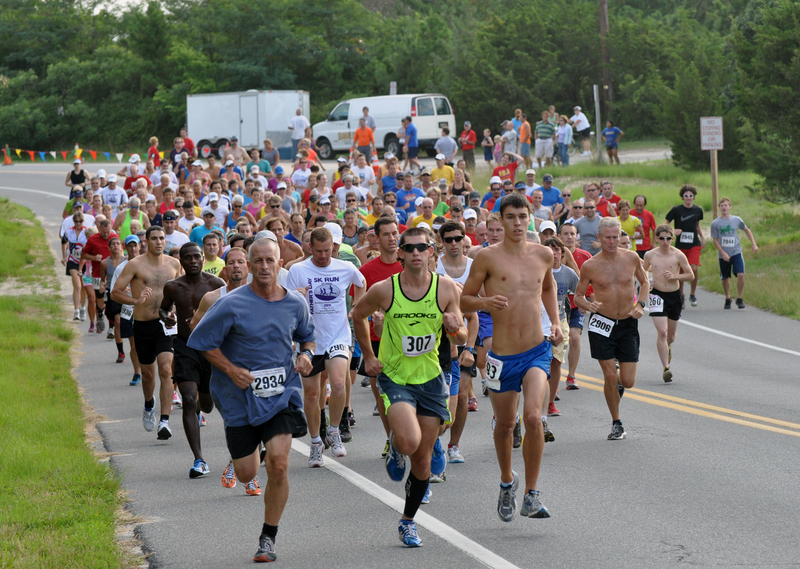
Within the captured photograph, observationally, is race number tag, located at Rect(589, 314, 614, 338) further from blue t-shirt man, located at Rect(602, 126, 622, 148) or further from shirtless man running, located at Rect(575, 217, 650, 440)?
blue t-shirt man, located at Rect(602, 126, 622, 148)

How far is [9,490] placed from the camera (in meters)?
8.23

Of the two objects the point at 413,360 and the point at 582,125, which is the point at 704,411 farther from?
the point at 582,125

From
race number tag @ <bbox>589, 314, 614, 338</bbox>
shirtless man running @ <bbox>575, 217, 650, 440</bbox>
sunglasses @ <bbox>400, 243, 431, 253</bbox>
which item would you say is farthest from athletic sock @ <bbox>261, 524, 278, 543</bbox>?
race number tag @ <bbox>589, 314, 614, 338</bbox>

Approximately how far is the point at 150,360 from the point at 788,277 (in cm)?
1486

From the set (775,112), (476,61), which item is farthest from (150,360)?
(476,61)

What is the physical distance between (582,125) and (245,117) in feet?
46.6

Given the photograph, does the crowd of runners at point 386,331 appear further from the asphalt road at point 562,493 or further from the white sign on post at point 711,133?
the white sign on post at point 711,133

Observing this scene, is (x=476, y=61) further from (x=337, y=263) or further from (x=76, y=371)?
(x=337, y=263)

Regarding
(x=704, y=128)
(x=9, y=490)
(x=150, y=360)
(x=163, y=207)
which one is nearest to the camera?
Result: (x=9, y=490)

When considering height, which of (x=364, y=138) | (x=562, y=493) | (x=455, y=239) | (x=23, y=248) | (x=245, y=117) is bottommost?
(x=562, y=493)

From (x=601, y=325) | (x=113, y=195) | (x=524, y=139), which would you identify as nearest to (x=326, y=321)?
(x=601, y=325)

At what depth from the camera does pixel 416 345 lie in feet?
23.2

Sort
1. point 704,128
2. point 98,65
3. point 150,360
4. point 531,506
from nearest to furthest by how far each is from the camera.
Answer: point 531,506 < point 150,360 < point 704,128 < point 98,65

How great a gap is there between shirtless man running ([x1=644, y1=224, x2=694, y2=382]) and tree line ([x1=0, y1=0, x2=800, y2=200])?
73.0 ft
